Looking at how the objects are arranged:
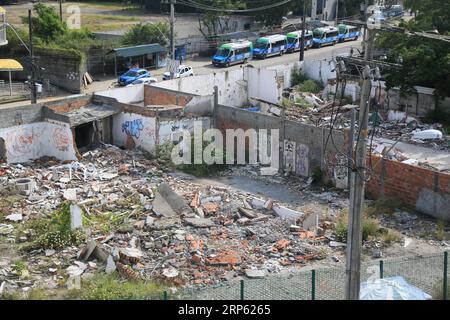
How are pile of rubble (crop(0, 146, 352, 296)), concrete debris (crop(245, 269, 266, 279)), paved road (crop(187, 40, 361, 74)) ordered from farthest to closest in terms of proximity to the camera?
1. paved road (crop(187, 40, 361, 74))
2. pile of rubble (crop(0, 146, 352, 296))
3. concrete debris (crop(245, 269, 266, 279))

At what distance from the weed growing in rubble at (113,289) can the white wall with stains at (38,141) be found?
36.1 ft

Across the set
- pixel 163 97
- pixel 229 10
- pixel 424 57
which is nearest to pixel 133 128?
pixel 163 97

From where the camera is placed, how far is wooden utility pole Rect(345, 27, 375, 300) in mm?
12133

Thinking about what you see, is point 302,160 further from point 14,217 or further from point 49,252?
point 49,252

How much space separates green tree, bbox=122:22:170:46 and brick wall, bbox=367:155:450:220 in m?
27.7

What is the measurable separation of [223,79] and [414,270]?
73.1ft

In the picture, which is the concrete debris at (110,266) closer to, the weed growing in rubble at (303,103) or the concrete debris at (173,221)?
the concrete debris at (173,221)

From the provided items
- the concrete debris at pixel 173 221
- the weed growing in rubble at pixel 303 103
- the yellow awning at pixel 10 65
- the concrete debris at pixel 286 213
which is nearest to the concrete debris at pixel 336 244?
the concrete debris at pixel 173 221

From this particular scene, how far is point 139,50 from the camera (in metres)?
44.2

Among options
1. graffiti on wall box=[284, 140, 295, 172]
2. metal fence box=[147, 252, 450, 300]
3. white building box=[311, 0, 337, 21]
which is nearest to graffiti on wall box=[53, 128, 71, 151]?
graffiti on wall box=[284, 140, 295, 172]

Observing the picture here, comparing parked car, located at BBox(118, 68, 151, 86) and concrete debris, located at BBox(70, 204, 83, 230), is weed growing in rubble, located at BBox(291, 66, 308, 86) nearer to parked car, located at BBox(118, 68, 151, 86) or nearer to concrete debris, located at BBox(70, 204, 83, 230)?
parked car, located at BBox(118, 68, 151, 86)

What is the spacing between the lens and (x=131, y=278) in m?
16.8

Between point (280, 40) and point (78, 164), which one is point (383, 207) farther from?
point (280, 40)
